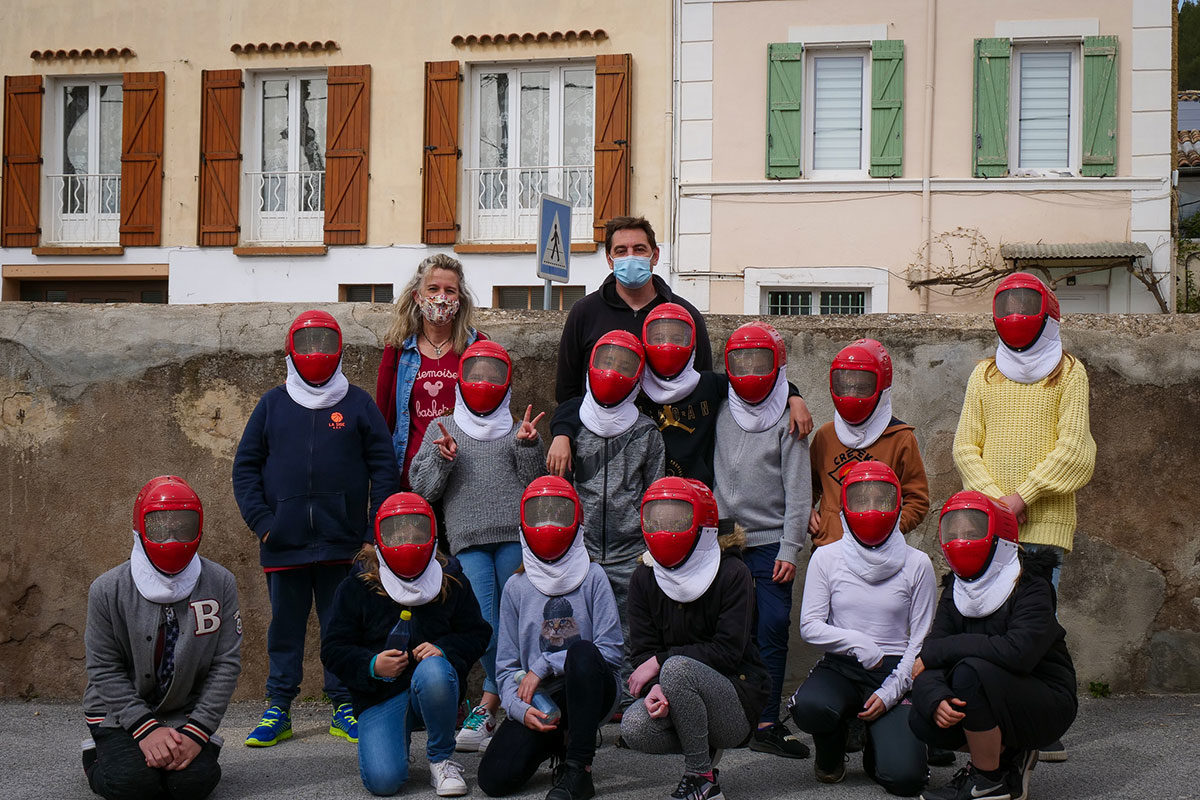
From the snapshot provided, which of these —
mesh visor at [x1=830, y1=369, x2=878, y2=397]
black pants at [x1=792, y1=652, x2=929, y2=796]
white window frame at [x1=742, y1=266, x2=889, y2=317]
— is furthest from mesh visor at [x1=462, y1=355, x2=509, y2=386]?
white window frame at [x1=742, y1=266, x2=889, y2=317]

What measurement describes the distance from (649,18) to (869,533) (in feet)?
39.8

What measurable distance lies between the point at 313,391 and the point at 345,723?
1.54 meters

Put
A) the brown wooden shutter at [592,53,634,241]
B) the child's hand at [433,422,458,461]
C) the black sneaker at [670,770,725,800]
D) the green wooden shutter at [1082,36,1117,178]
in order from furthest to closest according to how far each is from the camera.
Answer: the brown wooden shutter at [592,53,634,241] < the green wooden shutter at [1082,36,1117,178] < the child's hand at [433,422,458,461] < the black sneaker at [670,770,725,800]

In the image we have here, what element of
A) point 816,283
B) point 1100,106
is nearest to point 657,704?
point 816,283

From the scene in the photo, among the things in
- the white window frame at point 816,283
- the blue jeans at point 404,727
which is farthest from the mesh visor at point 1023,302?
the white window frame at point 816,283

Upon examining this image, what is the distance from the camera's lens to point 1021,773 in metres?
5.03

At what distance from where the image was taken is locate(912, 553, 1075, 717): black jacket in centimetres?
497

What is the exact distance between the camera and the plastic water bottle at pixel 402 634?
5.49 m

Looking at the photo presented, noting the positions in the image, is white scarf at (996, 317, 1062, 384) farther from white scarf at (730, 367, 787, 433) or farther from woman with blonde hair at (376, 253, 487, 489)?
woman with blonde hair at (376, 253, 487, 489)

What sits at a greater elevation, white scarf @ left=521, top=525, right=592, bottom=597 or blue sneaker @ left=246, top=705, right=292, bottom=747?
white scarf @ left=521, top=525, right=592, bottom=597

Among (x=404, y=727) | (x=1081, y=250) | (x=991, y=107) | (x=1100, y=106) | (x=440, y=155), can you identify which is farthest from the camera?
(x=440, y=155)

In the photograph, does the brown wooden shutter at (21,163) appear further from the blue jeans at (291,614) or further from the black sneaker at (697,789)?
the black sneaker at (697,789)

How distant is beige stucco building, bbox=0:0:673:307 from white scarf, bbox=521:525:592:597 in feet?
36.8

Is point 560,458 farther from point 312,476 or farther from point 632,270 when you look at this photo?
point 312,476
